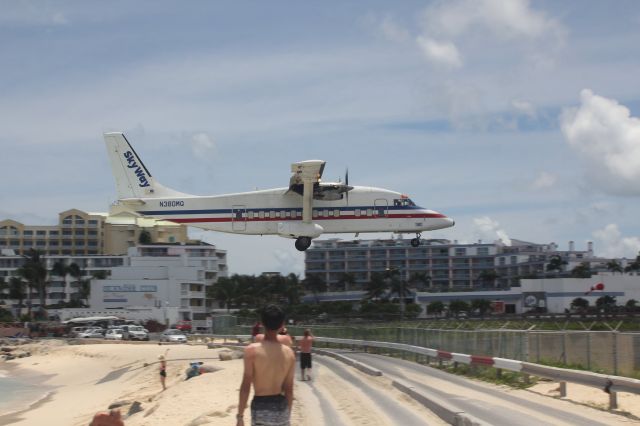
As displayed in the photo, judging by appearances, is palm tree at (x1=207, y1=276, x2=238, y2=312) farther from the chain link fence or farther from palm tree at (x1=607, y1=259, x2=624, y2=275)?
the chain link fence

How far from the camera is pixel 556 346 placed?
26.9m

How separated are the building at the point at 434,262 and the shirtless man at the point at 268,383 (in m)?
146

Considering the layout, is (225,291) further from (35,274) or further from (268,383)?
(268,383)

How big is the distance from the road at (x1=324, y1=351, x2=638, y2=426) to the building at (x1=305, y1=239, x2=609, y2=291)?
129 m

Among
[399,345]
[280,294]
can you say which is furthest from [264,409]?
[280,294]

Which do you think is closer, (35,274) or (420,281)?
(35,274)

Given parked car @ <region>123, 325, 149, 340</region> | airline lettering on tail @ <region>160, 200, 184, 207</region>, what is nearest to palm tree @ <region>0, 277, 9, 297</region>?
parked car @ <region>123, 325, 149, 340</region>

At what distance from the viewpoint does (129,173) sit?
4731 centimetres

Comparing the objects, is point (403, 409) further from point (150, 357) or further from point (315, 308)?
point (315, 308)

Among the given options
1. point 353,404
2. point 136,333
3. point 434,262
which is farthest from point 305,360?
point 434,262

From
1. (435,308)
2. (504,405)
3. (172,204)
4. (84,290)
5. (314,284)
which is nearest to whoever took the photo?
(504,405)

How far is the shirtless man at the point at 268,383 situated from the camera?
28.9ft

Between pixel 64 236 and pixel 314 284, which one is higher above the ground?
pixel 64 236

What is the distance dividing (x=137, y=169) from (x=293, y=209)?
8933mm
